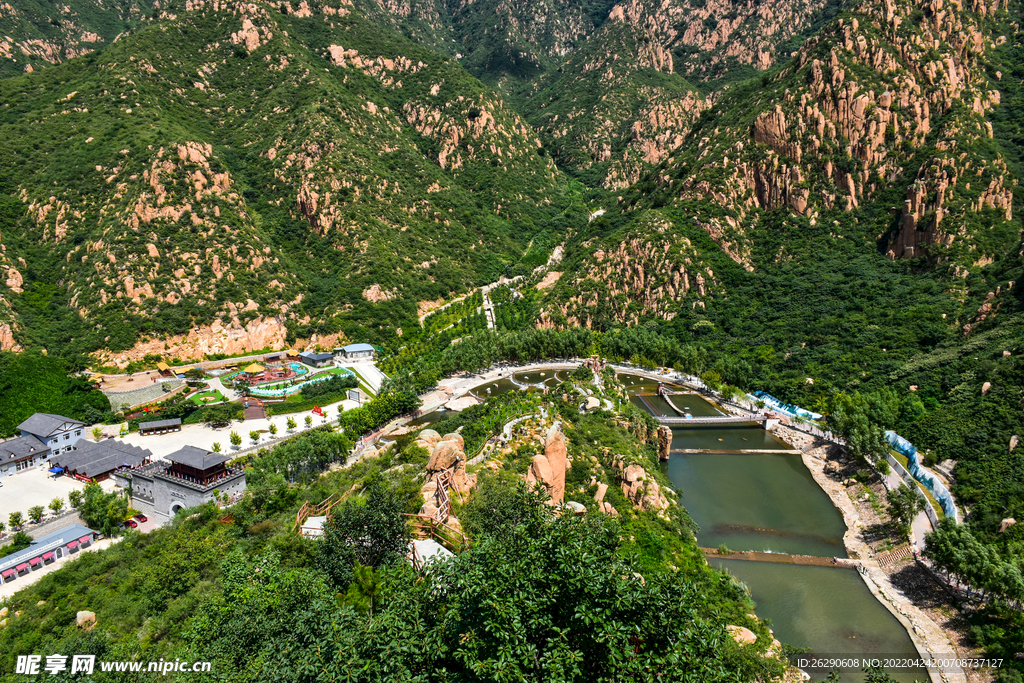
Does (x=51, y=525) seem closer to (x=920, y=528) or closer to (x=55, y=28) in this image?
(x=920, y=528)

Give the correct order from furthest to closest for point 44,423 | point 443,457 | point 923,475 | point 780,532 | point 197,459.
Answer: point 44,423, point 923,475, point 780,532, point 197,459, point 443,457

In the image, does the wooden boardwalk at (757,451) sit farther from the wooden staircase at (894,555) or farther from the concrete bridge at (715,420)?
the wooden staircase at (894,555)

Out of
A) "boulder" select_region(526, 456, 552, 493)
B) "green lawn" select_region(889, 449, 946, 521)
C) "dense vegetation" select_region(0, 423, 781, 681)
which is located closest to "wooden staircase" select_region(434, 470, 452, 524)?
"dense vegetation" select_region(0, 423, 781, 681)

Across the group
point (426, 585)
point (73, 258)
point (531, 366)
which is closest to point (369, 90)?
point (73, 258)

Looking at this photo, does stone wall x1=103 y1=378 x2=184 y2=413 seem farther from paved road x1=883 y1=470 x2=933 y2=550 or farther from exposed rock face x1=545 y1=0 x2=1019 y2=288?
paved road x1=883 y1=470 x2=933 y2=550

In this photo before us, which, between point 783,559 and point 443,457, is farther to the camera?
point 783,559

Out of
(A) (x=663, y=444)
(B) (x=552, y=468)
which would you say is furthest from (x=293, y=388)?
(B) (x=552, y=468)
